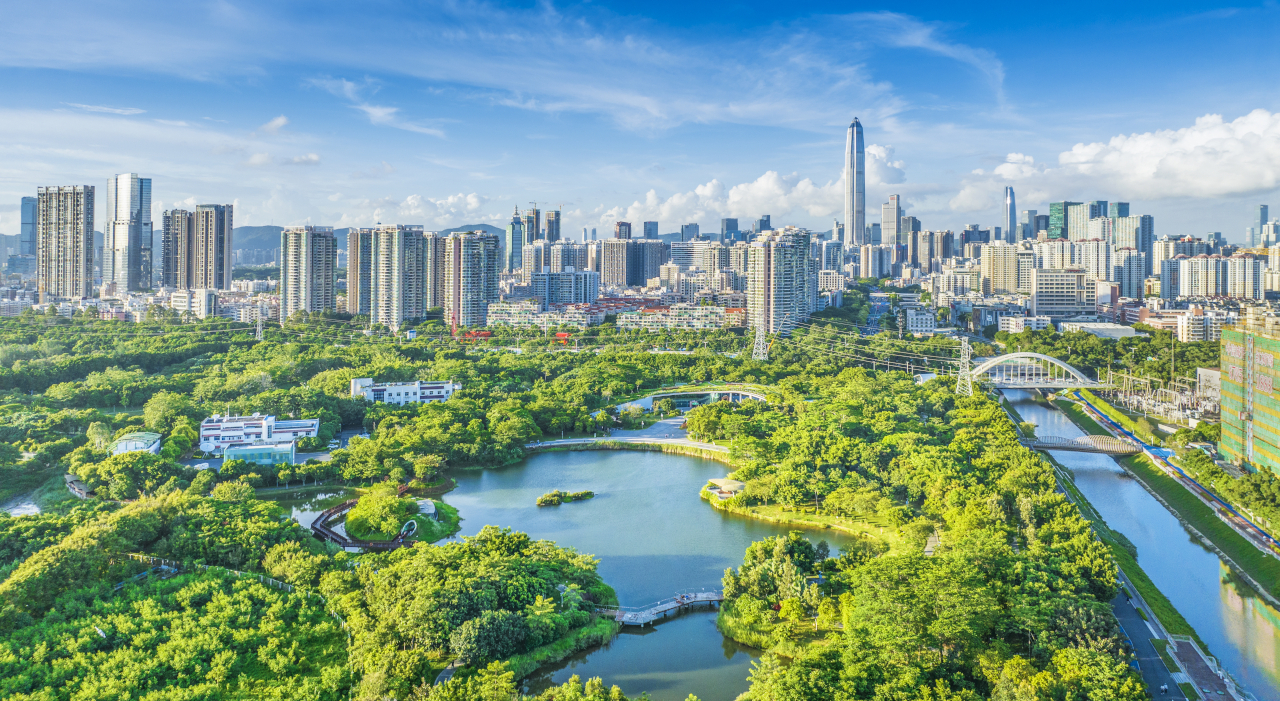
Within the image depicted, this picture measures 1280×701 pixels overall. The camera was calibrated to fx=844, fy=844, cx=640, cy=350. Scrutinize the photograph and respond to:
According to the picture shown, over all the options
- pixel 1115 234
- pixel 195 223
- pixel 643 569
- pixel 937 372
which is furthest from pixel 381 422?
pixel 1115 234

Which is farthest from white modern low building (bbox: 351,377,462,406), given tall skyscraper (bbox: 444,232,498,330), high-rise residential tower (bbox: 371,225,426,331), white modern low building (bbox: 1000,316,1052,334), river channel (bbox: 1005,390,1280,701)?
white modern low building (bbox: 1000,316,1052,334)

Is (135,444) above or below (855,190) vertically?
below

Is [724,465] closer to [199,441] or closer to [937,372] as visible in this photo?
[199,441]

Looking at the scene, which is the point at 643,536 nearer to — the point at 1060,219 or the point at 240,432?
the point at 240,432

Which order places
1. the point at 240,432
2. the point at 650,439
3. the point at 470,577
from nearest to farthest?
the point at 470,577 → the point at 240,432 → the point at 650,439

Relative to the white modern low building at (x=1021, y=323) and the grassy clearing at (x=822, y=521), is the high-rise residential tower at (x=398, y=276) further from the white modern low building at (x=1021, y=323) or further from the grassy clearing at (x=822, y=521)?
the white modern low building at (x=1021, y=323)

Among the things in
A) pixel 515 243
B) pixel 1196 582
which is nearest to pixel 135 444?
pixel 1196 582

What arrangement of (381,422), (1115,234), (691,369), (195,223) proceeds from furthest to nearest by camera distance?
(1115,234) < (195,223) < (691,369) < (381,422)

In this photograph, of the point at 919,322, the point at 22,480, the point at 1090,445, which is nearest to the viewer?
the point at 22,480
